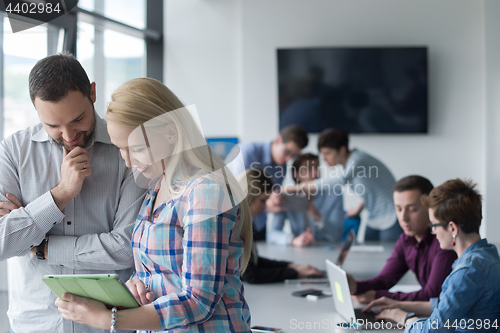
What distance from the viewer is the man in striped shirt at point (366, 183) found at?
3.53 metres

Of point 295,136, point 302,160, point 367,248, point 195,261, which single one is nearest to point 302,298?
point 367,248

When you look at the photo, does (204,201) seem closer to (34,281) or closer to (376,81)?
(34,281)

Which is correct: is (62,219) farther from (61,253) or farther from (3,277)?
(3,277)

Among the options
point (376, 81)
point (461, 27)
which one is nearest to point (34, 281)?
point (376, 81)

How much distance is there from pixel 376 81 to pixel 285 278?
3.24 metres

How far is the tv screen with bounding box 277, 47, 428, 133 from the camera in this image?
5039 mm

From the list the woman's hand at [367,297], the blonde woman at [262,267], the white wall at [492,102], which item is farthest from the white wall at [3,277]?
the white wall at [492,102]

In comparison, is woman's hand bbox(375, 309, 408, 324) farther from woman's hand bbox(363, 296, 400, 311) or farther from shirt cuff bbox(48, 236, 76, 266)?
shirt cuff bbox(48, 236, 76, 266)

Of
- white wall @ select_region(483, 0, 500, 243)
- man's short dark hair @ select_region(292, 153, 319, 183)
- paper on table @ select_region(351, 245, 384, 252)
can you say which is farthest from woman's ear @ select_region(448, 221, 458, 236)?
white wall @ select_region(483, 0, 500, 243)

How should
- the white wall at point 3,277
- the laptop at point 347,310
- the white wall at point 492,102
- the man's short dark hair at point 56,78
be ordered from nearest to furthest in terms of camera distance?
the man's short dark hair at point 56,78 → the laptop at point 347,310 → the white wall at point 3,277 → the white wall at point 492,102

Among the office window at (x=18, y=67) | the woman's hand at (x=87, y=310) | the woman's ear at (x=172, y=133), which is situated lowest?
the woman's hand at (x=87, y=310)

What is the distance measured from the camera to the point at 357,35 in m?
5.09

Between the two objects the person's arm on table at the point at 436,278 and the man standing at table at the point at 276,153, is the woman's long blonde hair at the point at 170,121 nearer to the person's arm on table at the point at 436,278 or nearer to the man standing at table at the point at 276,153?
the person's arm on table at the point at 436,278

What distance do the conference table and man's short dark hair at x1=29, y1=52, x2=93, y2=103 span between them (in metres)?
1.21
